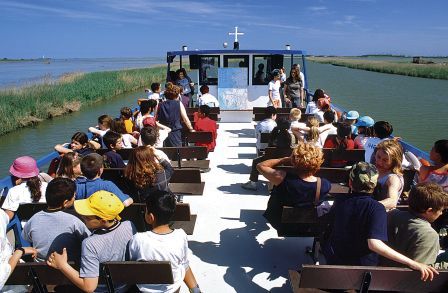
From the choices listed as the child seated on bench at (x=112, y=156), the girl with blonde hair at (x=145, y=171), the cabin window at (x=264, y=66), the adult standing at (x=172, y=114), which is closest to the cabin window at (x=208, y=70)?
the cabin window at (x=264, y=66)

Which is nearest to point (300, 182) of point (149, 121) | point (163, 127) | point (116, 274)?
point (116, 274)

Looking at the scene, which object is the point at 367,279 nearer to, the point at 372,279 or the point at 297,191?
the point at 372,279

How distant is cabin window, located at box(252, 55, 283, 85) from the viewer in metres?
12.7

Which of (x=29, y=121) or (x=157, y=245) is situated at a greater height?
(x=157, y=245)

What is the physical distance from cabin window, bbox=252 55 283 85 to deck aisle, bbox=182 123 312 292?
20.6 ft

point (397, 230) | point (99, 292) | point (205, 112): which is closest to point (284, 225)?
point (397, 230)

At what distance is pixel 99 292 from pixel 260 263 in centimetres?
193

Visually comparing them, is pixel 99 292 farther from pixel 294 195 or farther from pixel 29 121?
pixel 29 121

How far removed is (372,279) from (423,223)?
1.88 ft

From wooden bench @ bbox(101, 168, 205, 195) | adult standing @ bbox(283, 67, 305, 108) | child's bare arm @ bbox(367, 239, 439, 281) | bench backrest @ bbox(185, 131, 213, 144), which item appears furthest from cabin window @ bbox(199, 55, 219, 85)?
child's bare arm @ bbox(367, 239, 439, 281)

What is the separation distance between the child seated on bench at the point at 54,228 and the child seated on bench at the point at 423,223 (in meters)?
2.55

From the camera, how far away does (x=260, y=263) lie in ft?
14.0

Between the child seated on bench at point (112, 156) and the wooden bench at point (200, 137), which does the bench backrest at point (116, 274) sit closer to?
the child seated on bench at point (112, 156)

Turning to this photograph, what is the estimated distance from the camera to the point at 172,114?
6559mm
